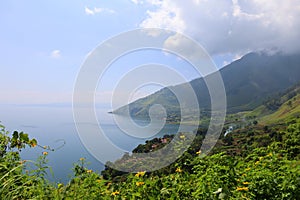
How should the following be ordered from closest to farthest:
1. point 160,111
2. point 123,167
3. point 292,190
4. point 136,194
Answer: point 136,194 → point 292,190 → point 123,167 → point 160,111

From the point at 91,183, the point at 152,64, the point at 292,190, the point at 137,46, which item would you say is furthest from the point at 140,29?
the point at 292,190

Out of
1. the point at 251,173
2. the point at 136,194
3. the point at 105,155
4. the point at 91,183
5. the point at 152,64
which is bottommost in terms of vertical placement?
the point at 251,173

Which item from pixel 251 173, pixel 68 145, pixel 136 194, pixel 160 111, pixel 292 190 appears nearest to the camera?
pixel 136 194

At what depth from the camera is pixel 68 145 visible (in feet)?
9.96

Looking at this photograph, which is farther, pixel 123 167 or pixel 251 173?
pixel 123 167

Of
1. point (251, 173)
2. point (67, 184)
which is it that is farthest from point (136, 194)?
point (251, 173)

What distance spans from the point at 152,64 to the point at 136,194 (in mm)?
1973

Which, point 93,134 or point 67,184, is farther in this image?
point 93,134

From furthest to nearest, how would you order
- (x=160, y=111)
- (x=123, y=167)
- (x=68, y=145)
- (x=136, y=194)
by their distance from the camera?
1. (x=160, y=111)
2. (x=123, y=167)
3. (x=68, y=145)
4. (x=136, y=194)

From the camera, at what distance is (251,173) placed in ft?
7.99

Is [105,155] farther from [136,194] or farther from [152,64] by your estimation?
[152,64]

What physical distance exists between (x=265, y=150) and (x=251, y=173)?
85 centimetres

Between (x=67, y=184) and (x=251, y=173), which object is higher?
(x=67, y=184)

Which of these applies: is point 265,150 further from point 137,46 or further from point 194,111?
point 137,46
